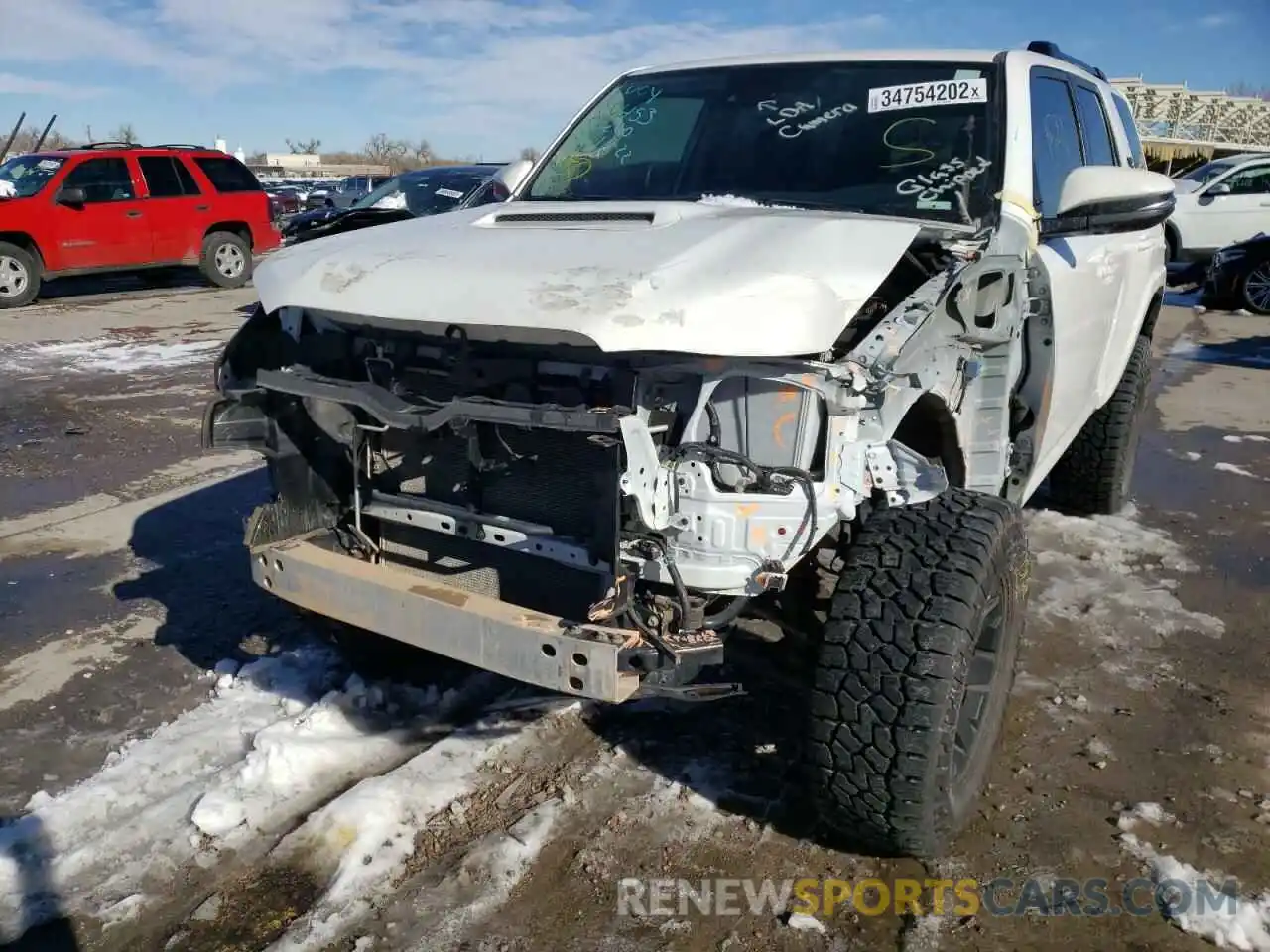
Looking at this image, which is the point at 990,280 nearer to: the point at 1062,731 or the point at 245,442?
the point at 1062,731

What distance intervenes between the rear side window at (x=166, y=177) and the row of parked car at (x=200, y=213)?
0.6 inches

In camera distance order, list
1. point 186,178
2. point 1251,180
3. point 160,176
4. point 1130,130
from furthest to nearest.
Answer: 1. point 1251,180
2. point 186,178
3. point 160,176
4. point 1130,130

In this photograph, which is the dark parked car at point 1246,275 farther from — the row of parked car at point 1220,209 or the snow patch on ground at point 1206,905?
the snow patch on ground at point 1206,905

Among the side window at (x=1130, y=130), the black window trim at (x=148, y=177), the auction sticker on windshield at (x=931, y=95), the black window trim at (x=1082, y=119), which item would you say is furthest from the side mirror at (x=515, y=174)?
the black window trim at (x=148, y=177)

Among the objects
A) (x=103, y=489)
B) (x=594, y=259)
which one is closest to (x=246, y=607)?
(x=103, y=489)

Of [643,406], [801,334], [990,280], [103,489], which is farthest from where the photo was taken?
[103,489]

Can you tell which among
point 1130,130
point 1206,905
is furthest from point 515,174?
point 1206,905

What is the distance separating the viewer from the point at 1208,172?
16.6 meters

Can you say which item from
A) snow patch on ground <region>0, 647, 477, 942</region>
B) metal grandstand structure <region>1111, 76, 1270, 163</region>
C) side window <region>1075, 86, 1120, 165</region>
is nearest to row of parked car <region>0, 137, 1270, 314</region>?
side window <region>1075, 86, 1120, 165</region>

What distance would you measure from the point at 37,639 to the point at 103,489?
2052mm

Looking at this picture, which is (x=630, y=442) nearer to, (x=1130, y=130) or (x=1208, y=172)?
(x=1130, y=130)

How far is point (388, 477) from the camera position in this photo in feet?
10.4

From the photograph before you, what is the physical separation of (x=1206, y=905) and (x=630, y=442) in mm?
1858

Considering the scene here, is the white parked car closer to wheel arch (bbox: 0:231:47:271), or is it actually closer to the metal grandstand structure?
wheel arch (bbox: 0:231:47:271)
